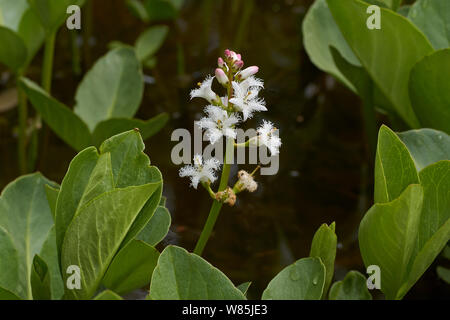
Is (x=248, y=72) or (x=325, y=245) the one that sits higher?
(x=248, y=72)

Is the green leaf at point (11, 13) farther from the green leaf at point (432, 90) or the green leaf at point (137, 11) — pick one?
the green leaf at point (432, 90)

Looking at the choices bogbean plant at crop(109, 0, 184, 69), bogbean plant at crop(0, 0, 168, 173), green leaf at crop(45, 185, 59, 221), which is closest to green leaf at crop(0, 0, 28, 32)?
bogbean plant at crop(0, 0, 168, 173)

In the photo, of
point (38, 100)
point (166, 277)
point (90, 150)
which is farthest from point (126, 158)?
point (38, 100)

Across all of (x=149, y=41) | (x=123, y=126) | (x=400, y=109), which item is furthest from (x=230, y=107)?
(x=149, y=41)

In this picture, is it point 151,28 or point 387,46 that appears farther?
point 151,28

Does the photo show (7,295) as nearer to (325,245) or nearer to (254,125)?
(325,245)
